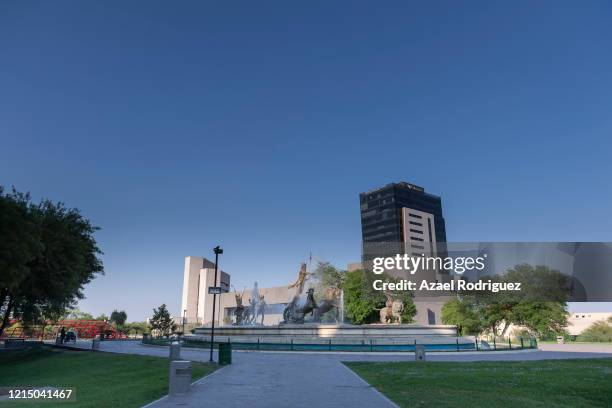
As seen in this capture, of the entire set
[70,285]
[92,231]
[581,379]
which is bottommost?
[581,379]

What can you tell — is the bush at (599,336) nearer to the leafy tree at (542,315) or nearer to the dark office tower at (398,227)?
the leafy tree at (542,315)

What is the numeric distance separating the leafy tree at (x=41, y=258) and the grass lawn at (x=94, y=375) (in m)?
4.04

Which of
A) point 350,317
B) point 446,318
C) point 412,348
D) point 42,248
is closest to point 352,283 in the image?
point 350,317

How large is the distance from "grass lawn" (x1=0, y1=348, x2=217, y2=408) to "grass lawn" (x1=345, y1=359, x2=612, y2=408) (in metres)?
6.90

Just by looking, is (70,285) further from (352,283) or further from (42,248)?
(352,283)

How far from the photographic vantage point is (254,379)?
1525cm

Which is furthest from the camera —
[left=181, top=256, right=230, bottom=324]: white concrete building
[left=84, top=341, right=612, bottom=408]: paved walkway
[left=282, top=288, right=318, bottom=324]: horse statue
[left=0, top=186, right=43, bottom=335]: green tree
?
[left=181, top=256, right=230, bottom=324]: white concrete building

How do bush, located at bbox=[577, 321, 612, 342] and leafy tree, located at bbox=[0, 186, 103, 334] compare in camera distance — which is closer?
leafy tree, located at bbox=[0, 186, 103, 334]

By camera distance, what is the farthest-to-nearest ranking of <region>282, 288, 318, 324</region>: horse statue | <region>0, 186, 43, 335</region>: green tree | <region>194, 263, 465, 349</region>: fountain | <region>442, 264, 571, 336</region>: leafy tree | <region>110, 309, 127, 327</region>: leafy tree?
<region>110, 309, 127, 327</region>: leafy tree
<region>442, 264, 571, 336</region>: leafy tree
<region>282, 288, 318, 324</region>: horse statue
<region>194, 263, 465, 349</region>: fountain
<region>0, 186, 43, 335</region>: green tree

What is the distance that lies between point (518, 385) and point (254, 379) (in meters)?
8.59

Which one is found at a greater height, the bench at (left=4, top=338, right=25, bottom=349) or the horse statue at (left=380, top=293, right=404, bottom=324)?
the horse statue at (left=380, top=293, right=404, bottom=324)

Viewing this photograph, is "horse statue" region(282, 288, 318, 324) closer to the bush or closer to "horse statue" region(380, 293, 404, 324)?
"horse statue" region(380, 293, 404, 324)

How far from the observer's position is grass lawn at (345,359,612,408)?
37.3ft

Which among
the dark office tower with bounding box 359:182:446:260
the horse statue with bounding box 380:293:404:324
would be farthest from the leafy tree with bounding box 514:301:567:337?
the dark office tower with bounding box 359:182:446:260
